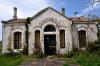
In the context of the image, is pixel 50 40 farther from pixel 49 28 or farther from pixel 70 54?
pixel 70 54

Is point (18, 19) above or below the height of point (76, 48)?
above

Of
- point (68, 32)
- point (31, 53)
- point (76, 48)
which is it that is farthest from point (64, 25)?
point (31, 53)

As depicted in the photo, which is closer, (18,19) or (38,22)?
(38,22)

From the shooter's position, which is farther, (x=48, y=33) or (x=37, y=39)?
(x=37, y=39)

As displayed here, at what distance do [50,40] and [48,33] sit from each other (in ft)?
4.51

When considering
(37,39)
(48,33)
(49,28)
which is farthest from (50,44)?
(49,28)

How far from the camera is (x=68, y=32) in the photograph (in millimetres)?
32531

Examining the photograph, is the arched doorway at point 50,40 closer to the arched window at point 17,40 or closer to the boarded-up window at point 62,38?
the boarded-up window at point 62,38

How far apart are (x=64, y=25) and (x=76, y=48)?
3046 mm

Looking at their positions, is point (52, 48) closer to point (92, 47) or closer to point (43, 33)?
point (43, 33)

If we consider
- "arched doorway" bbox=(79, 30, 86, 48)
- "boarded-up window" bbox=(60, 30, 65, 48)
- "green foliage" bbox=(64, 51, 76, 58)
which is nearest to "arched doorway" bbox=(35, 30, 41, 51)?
"boarded-up window" bbox=(60, 30, 65, 48)

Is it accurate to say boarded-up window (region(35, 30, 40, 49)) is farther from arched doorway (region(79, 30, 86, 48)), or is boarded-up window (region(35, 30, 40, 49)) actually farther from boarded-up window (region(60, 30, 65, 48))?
arched doorway (region(79, 30, 86, 48))

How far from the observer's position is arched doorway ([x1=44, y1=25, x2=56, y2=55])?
3225 centimetres

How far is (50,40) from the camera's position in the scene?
109 feet
